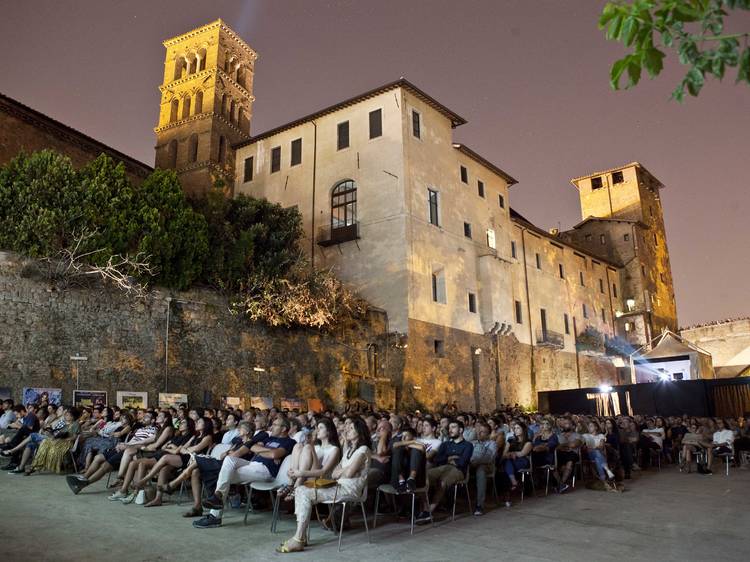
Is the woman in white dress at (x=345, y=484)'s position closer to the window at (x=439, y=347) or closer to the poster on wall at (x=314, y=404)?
the poster on wall at (x=314, y=404)

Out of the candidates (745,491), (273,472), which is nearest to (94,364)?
(273,472)

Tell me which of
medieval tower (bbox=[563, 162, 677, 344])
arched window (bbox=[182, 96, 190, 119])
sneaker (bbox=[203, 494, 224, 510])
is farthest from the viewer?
medieval tower (bbox=[563, 162, 677, 344])

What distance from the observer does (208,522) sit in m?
6.41

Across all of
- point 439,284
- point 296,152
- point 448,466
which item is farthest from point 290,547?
point 296,152

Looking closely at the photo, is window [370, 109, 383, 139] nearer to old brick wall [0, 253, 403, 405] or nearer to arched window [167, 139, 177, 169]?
old brick wall [0, 253, 403, 405]

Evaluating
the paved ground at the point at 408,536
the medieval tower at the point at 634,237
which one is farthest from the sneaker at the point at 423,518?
the medieval tower at the point at 634,237

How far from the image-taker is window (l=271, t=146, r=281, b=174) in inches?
1183

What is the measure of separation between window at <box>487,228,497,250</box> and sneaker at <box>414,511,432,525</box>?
2441 cm

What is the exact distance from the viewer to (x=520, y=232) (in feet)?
113

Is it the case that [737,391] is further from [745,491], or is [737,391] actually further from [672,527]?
[672,527]

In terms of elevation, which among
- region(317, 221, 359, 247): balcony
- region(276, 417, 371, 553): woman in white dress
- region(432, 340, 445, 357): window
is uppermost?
region(317, 221, 359, 247): balcony

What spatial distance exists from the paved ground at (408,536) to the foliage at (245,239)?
11226 millimetres

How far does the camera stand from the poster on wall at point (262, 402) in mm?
18288

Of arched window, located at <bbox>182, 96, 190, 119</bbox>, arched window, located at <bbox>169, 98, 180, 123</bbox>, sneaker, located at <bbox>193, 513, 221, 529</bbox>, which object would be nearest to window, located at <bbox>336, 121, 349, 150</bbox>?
arched window, located at <bbox>182, 96, 190, 119</bbox>
